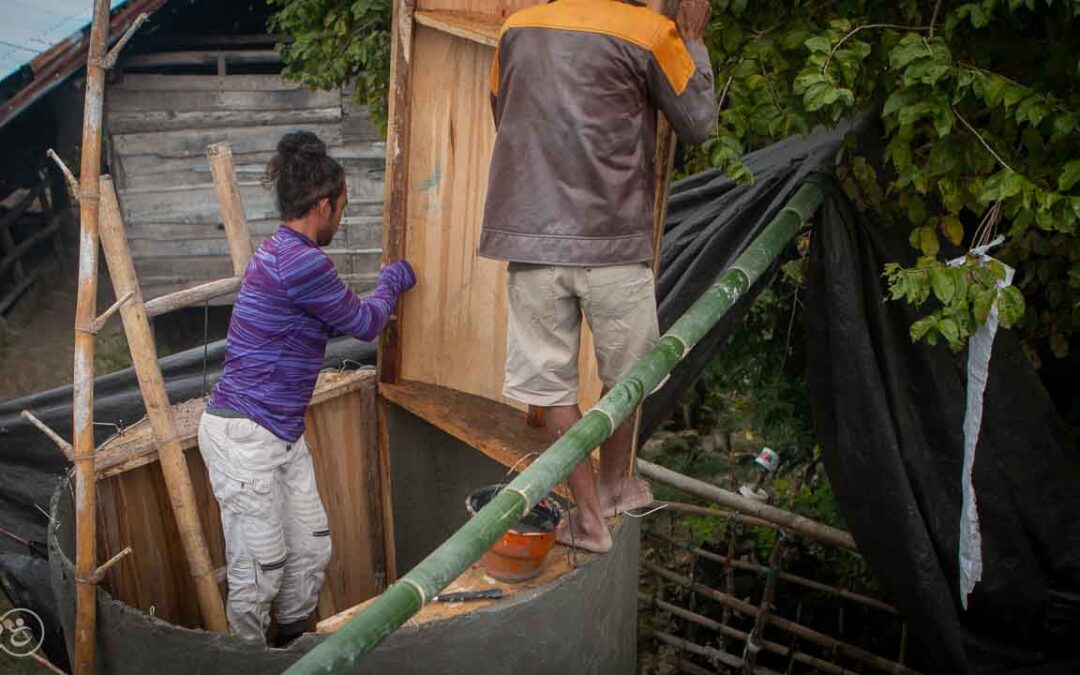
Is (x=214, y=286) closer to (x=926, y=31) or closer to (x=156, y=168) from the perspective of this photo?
(x=926, y=31)

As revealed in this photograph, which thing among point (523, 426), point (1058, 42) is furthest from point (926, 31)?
point (523, 426)

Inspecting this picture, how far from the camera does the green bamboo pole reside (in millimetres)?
2033

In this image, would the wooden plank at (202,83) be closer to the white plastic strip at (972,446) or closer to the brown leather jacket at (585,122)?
the brown leather jacket at (585,122)

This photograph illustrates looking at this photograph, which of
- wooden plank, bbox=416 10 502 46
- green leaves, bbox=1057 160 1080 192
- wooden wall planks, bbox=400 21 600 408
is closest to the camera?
green leaves, bbox=1057 160 1080 192

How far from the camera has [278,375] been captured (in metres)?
3.79

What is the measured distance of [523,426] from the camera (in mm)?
4160

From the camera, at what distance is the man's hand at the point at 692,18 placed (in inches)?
117

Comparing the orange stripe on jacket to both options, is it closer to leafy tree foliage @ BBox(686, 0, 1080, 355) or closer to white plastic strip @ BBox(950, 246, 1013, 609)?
leafy tree foliage @ BBox(686, 0, 1080, 355)

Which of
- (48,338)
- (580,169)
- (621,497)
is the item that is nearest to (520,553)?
(621,497)

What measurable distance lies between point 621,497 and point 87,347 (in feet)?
5.80

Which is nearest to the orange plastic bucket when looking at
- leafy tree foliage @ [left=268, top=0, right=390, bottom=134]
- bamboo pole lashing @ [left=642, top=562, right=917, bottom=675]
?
bamboo pole lashing @ [left=642, top=562, right=917, bottom=675]

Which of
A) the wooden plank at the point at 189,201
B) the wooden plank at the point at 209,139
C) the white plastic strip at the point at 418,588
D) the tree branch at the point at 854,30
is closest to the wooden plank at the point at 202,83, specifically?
the wooden plank at the point at 209,139

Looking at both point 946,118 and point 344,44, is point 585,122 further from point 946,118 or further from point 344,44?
point 344,44

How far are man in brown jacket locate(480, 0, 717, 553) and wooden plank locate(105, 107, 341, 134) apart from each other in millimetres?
7255
